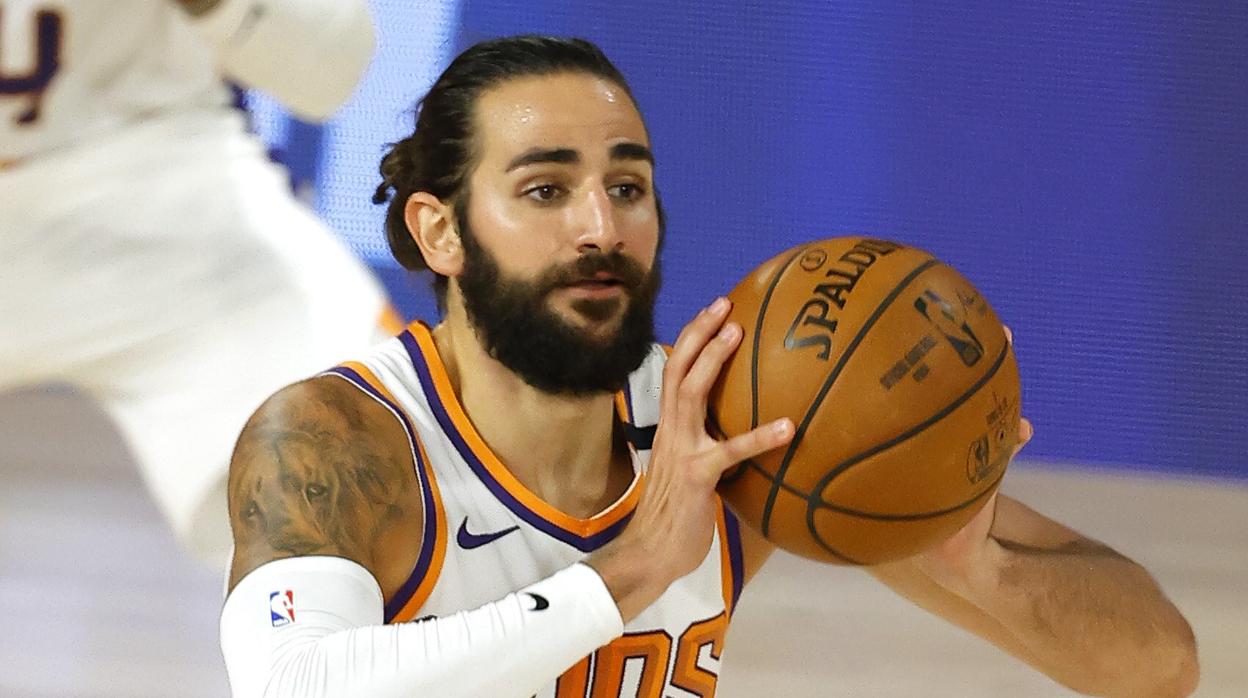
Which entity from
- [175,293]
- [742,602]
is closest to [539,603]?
[175,293]

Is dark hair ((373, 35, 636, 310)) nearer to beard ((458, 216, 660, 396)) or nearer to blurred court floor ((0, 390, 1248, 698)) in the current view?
beard ((458, 216, 660, 396))

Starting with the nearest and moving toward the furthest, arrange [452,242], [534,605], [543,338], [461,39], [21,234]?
[534,605] < [543,338] < [452,242] < [21,234] < [461,39]

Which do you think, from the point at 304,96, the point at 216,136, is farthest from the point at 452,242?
the point at 304,96

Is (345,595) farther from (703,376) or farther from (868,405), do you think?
(868,405)

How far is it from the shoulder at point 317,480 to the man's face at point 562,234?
175 mm

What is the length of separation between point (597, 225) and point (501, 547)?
33 cm

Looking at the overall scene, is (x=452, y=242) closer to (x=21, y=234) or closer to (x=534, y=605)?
(x=534, y=605)

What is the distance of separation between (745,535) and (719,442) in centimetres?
34

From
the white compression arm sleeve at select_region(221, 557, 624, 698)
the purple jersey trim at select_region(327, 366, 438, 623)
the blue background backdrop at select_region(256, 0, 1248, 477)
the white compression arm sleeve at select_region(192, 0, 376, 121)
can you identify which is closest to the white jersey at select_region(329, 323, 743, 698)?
the purple jersey trim at select_region(327, 366, 438, 623)

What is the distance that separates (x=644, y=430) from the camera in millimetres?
1576

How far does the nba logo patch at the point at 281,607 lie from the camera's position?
3.91ft

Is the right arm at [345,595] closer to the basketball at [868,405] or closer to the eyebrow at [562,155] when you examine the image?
the basketball at [868,405]

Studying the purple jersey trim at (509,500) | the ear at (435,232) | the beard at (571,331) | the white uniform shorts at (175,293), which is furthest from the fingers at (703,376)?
the white uniform shorts at (175,293)

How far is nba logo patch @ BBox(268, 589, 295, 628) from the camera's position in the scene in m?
1.19
